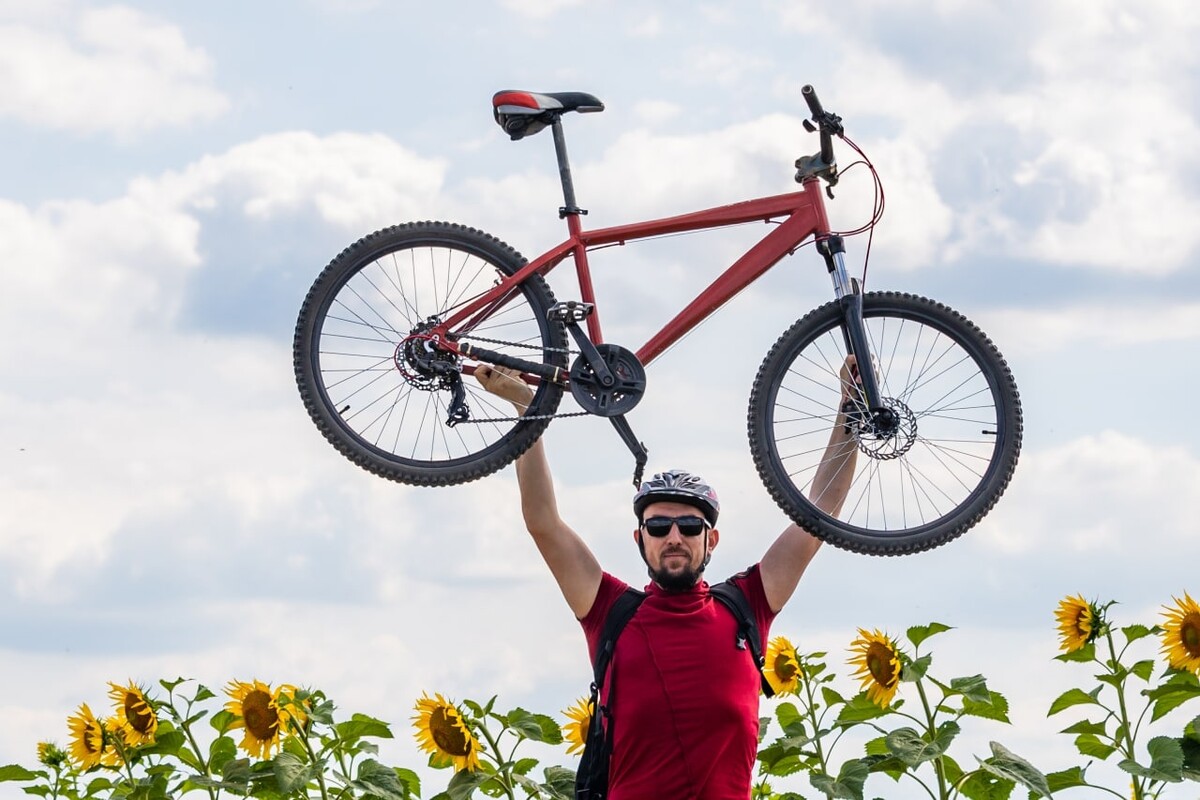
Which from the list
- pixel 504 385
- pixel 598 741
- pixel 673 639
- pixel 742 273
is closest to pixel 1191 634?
pixel 742 273

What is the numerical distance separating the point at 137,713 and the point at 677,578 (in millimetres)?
2331

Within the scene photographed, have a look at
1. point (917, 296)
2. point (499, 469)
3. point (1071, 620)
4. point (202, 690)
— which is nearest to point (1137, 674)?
point (1071, 620)

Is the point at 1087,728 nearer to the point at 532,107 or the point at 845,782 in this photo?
the point at 845,782

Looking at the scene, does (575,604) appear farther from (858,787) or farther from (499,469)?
(858,787)

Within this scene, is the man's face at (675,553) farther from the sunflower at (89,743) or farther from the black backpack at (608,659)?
the sunflower at (89,743)

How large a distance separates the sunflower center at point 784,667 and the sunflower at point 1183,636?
142 centimetres

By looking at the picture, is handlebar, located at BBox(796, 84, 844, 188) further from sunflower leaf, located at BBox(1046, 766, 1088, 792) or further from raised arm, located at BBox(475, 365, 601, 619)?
sunflower leaf, located at BBox(1046, 766, 1088, 792)

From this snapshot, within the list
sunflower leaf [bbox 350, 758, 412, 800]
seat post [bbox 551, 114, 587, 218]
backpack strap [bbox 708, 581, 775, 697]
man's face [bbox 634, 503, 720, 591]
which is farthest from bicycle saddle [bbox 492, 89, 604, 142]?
sunflower leaf [bbox 350, 758, 412, 800]

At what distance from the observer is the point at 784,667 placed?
6242mm

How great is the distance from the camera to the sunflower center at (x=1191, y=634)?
6.22 metres

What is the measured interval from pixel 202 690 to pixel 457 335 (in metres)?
1.65

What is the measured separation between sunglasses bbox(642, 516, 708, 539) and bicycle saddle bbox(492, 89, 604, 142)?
160cm

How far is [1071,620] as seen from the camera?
6.24 metres

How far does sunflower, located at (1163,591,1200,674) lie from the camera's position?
621 cm
